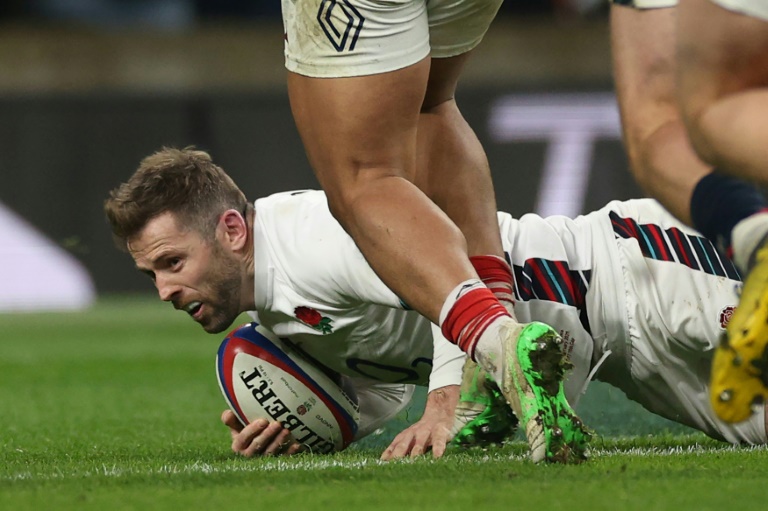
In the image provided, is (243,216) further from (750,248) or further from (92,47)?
(92,47)

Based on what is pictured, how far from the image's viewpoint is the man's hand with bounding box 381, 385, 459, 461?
3156 millimetres

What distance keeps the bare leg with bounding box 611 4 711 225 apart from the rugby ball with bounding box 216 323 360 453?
3.93 ft

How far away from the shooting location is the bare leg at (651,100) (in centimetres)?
281

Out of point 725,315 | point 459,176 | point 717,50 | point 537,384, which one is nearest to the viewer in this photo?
point 717,50

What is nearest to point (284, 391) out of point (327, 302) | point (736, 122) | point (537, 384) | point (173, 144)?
point (327, 302)

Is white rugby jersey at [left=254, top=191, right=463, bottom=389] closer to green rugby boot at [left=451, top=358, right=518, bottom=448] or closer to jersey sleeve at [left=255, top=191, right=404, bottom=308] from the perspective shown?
jersey sleeve at [left=255, top=191, right=404, bottom=308]

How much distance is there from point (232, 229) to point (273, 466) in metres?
0.81

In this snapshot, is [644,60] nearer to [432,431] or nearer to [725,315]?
[725,315]

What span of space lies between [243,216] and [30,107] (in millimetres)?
9667

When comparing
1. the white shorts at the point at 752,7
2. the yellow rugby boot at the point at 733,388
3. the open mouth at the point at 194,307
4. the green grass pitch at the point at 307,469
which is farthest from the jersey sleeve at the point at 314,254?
the white shorts at the point at 752,7

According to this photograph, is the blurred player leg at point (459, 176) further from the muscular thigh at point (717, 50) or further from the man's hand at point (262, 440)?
the muscular thigh at point (717, 50)

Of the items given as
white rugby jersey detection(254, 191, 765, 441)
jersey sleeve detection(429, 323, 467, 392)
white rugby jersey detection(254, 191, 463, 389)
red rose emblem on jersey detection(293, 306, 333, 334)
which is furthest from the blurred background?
jersey sleeve detection(429, 323, 467, 392)

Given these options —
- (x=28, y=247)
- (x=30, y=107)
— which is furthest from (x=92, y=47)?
(x=28, y=247)

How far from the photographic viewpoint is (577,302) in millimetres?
3760
